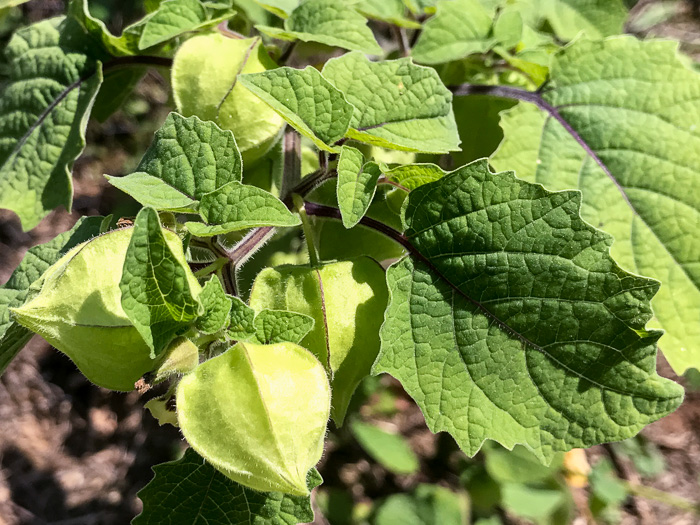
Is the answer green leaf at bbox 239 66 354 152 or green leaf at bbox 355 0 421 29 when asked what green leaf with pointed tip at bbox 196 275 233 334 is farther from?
green leaf at bbox 355 0 421 29

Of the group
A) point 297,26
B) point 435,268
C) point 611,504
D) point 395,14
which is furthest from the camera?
point 611,504

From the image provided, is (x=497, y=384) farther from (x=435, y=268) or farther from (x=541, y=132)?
(x=541, y=132)

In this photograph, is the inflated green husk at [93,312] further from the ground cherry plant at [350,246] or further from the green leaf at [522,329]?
the green leaf at [522,329]

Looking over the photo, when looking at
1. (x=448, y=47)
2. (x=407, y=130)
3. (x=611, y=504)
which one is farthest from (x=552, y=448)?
(x=611, y=504)

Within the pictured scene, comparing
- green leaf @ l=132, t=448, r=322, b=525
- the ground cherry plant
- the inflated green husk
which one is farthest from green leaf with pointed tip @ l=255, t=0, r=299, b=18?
green leaf @ l=132, t=448, r=322, b=525

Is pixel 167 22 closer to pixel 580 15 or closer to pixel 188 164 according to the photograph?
pixel 188 164
